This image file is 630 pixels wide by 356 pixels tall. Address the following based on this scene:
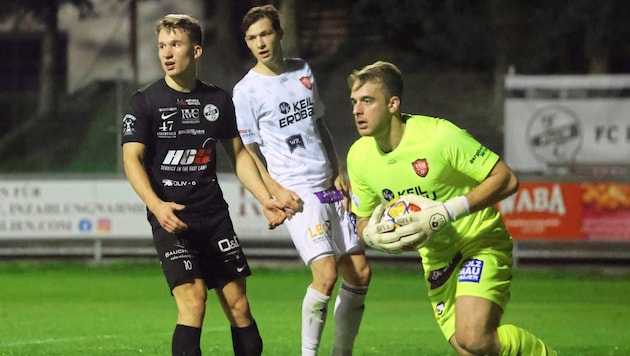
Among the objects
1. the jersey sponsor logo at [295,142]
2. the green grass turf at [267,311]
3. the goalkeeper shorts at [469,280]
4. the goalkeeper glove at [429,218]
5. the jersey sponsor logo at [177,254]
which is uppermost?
the jersey sponsor logo at [295,142]

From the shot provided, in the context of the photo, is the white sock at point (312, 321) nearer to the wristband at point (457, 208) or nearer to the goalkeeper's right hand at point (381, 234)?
the goalkeeper's right hand at point (381, 234)

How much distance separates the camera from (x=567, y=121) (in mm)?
17172

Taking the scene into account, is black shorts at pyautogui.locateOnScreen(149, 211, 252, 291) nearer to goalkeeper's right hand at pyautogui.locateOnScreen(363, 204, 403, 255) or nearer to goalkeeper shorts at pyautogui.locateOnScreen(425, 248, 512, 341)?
goalkeeper's right hand at pyautogui.locateOnScreen(363, 204, 403, 255)

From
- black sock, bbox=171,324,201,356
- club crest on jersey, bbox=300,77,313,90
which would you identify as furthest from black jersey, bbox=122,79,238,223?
club crest on jersey, bbox=300,77,313,90

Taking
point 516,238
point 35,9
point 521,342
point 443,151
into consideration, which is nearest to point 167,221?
point 443,151

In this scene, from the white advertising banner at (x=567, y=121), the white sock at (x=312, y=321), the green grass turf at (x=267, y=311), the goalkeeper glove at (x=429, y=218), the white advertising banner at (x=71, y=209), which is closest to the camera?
the goalkeeper glove at (x=429, y=218)

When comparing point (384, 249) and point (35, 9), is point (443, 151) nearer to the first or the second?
point (384, 249)

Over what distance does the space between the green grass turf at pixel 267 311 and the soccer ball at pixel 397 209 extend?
2.94 m

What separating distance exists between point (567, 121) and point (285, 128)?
9.58 metres

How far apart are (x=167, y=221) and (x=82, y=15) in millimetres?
23295

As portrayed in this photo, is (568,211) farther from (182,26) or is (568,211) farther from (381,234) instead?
(182,26)

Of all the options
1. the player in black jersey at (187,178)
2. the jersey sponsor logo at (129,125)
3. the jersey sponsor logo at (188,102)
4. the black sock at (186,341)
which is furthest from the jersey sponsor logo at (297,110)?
the black sock at (186,341)

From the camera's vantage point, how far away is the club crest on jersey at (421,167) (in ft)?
22.7

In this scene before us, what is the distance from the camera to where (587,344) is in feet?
33.5
